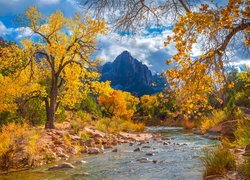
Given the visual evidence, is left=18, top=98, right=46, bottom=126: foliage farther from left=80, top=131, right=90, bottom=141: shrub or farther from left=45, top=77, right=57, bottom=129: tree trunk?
left=80, top=131, right=90, bottom=141: shrub

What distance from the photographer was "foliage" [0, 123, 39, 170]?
492 inches

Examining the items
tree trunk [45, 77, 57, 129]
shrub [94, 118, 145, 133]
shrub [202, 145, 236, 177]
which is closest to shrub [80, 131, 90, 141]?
tree trunk [45, 77, 57, 129]

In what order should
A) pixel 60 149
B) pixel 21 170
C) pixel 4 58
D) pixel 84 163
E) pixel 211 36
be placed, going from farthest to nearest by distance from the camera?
pixel 4 58, pixel 60 149, pixel 84 163, pixel 21 170, pixel 211 36

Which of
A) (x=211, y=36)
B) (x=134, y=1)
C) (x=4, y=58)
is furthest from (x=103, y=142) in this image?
(x=211, y=36)

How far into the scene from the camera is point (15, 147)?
1280 centimetres

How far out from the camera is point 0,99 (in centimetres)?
2212

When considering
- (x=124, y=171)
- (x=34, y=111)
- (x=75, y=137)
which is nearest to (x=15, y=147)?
(x=124, y=171)

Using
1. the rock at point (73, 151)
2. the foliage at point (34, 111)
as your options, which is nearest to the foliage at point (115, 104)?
the foliage at point (34, 111)

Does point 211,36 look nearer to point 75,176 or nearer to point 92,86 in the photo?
point 75,176

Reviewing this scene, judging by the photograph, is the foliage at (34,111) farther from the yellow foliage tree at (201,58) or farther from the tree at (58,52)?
the yellow foliage tree at (201,58)

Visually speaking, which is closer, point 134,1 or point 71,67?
point 134,1

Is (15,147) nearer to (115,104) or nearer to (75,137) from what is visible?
(75,137)

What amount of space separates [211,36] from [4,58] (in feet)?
62.1

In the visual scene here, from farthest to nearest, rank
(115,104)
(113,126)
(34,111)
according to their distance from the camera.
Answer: (115,104)
(113,126)
(34,111)
